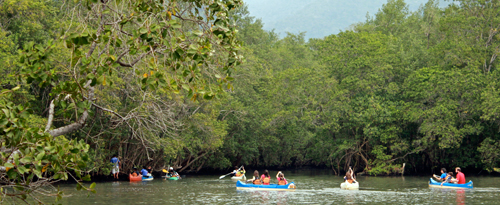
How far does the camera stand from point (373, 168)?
35.8m

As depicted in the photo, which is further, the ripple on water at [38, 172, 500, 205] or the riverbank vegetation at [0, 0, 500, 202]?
the riverbank vegetation at [0, 0, 500, 202]

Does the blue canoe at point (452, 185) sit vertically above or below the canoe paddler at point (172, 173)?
below

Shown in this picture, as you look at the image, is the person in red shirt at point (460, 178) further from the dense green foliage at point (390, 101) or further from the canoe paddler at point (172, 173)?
the canoe paddler at point (172, 173)

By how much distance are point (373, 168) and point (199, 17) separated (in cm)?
3221

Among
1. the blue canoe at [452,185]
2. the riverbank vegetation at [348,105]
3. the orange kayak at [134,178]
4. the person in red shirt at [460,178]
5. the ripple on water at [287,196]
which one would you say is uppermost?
the riverbank vegetation at [348,105]

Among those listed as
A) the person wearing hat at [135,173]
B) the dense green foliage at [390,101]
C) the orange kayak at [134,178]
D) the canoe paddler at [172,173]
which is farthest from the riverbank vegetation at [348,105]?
the orange kayak at [134,178]

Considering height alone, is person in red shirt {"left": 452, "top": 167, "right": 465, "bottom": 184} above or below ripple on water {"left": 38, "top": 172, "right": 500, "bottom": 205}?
above

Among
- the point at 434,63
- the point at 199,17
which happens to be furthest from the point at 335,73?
the point at 199,17

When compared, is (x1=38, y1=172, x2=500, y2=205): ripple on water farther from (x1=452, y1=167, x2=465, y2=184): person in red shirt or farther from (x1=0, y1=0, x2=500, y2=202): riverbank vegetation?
(x1=0, y1=0, x2=500, y2=202): riverbank vegetation

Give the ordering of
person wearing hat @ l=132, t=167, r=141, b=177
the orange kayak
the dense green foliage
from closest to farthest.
Answer: the orange kayak
person wearing hat @ l=132, t=167, r=141, b=177
the dense green foliage

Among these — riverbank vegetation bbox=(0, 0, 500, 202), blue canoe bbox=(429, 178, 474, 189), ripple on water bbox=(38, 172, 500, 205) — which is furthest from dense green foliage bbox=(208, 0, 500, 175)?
ripple on water bbox=(38, 172, 500, 205)

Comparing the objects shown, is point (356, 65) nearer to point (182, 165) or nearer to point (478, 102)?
point (478, 102)

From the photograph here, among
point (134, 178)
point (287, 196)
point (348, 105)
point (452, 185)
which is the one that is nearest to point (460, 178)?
point (452, 185)

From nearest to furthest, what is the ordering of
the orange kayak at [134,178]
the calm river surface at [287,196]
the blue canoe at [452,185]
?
1. the calm river surface at [287,196]
2. the blue canoe at [452,185]
3. the orange kayak at [134,178]
